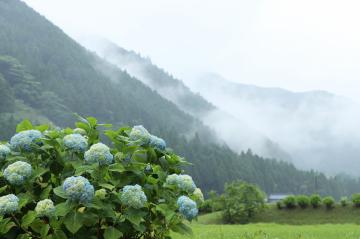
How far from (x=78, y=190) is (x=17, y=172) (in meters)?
0.72

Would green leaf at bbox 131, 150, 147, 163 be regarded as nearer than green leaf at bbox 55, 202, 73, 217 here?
No

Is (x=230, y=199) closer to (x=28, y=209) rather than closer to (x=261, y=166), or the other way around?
(x=28, y=209)

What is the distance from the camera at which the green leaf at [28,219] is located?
3994 millimetres

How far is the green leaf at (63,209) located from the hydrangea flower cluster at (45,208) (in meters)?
0.07

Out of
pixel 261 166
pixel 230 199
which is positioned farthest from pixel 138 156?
pixel 261 166

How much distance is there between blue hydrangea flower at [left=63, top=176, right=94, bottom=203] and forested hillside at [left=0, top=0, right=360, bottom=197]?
109 m

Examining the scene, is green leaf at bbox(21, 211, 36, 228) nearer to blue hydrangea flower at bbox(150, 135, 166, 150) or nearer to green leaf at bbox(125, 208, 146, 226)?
green leaf at bbox(125, 208, 146, 226)

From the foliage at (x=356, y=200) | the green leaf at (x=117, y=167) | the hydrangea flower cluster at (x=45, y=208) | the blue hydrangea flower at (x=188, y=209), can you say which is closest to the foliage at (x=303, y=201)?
the foliage at (x=356, y=200)

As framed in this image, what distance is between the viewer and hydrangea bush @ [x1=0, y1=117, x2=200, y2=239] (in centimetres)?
394

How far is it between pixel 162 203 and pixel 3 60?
519 ft

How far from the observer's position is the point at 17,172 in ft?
13.4

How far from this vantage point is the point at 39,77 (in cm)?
16712

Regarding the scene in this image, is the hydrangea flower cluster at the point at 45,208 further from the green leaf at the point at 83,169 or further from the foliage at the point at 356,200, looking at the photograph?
the foliage at the point at 356,200

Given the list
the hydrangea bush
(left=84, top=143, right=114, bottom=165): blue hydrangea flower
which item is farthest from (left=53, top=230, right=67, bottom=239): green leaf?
(left=84, top=143, right=114, bottom=165): blue hydrangea flower
